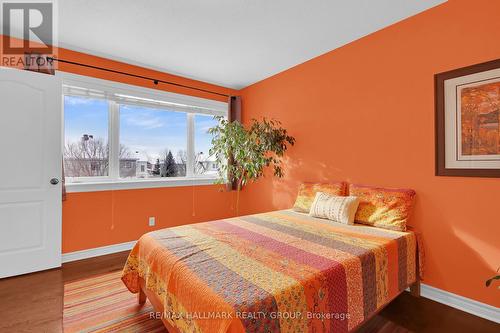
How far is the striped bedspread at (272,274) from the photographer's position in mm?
1174

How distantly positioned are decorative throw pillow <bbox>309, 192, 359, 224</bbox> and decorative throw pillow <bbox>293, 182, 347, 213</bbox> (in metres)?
0.14

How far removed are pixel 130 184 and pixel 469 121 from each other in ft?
12.3

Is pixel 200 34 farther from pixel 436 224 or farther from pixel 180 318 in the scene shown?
pixel 436 224

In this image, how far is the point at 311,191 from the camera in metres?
3.04

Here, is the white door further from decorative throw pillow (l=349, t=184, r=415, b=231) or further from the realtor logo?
decorative throw pillow (l=349, t=184, r=415, b=231)

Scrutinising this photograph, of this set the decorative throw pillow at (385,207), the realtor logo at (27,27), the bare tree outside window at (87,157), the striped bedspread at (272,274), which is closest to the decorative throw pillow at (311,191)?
the decorative throw pillow at (385,207)

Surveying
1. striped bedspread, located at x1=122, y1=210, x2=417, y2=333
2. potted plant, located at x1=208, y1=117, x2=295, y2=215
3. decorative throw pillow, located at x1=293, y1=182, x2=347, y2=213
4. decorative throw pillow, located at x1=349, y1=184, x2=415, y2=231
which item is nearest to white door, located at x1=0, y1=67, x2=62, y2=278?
striped bedspread, located at x1=122, y1=210, x2=417, y2=333

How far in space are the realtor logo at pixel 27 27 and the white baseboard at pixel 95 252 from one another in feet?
7.75

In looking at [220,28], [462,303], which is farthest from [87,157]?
[462,303]

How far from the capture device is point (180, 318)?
1352mm

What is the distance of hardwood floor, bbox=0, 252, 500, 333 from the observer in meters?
1.81

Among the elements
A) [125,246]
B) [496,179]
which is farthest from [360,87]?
[125,246]

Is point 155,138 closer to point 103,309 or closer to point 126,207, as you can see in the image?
point 126,207

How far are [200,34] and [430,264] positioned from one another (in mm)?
3190
